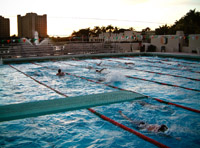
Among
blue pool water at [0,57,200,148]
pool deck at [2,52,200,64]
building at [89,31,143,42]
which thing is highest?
building at [89,31,143,42]

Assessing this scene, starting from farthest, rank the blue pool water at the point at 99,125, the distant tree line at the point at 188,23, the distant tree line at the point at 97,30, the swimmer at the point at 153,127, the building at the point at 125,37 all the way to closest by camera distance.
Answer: the distant tree line at the point at 97,30, the distant tree line at the point at 188,23, the building at the point at 125,37, the swimmer at the point at 153,127, the blue pool water at the point at 99,125

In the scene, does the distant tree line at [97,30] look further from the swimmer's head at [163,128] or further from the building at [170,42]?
the swimmer's head at [163,128]

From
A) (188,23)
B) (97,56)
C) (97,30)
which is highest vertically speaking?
(97,30)

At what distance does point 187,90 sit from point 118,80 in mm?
2508

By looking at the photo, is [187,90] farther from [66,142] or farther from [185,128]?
[66,142]

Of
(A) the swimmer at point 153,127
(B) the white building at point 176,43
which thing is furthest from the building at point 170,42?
(A) the swimmer at point 153,127

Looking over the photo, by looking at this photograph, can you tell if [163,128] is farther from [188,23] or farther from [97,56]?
A: [188,23]

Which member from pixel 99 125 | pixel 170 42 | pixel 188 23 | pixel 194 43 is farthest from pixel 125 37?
pixel 188 23

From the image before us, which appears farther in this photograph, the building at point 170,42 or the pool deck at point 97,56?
the building at point 170,42

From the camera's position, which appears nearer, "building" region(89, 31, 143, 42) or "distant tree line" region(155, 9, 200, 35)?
"building" region(89, 31, 143, 42)

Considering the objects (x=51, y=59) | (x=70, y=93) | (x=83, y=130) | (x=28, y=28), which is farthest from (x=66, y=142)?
(x=28, y=28)

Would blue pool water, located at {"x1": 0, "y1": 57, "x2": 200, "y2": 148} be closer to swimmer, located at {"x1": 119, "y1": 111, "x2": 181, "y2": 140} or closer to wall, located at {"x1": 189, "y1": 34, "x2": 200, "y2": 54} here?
swimmer, located at {"x1": 119, "y1": 111, "x2": 181, "y2": 140}

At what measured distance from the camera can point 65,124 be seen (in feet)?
13.5

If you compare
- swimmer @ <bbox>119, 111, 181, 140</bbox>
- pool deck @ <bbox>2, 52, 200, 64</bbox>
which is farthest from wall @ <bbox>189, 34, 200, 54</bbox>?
swimmer @ <bbox>119, 111, 181, 140</bbox>
